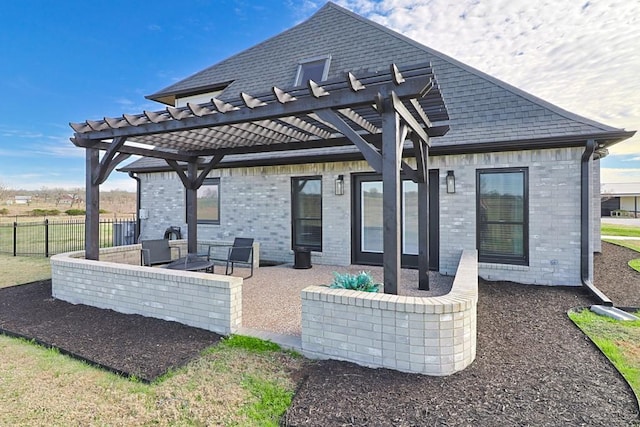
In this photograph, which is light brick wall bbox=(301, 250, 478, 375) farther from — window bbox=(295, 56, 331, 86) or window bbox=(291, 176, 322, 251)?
window bbox=(295, 56, 331, 86)

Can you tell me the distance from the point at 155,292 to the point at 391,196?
3562 mm

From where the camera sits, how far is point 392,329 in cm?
Answer: 334

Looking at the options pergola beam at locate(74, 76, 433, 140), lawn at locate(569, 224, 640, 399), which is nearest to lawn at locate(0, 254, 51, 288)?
pergola beam at locate(74, 76, 433, 140)

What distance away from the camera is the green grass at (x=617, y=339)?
11.3 feet

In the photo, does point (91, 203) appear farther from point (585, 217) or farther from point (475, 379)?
point (585, 217)

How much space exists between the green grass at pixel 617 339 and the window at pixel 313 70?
8153mm

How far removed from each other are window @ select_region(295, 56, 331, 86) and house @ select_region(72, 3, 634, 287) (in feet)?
0.15

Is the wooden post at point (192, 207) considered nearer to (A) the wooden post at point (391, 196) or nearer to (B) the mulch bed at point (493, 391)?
(B) the mulch bed at point (493, 391)

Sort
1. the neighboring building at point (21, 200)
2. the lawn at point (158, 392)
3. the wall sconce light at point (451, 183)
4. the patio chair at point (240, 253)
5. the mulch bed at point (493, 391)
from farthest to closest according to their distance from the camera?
the neighboring building at point (21, 200)
the patio chair at point (240, 253)
the wall sconce light at point (451, 183)
the lawn at point (158, 392)
the mulch bed at point (493, 391)

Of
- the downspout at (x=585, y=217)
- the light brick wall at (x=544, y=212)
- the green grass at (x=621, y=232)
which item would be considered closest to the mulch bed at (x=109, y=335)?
the light brick wall at (x=544, y=212)

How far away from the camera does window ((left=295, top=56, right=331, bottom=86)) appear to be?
10070mm

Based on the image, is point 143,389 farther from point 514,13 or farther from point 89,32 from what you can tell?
point 89,32

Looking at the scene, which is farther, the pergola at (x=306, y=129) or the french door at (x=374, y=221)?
the french door at (x=374, y=221)

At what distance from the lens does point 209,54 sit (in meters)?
15.3
